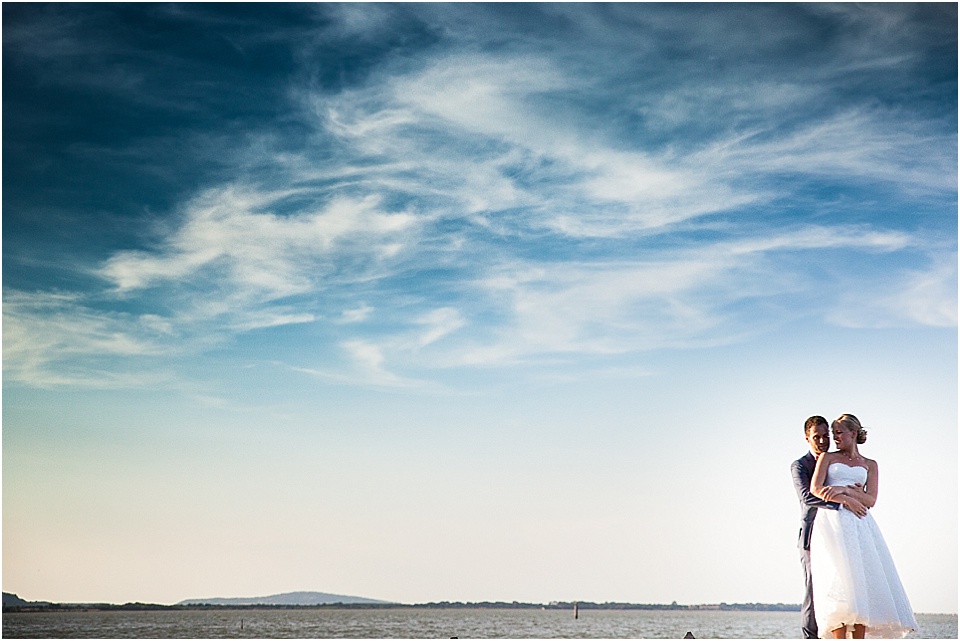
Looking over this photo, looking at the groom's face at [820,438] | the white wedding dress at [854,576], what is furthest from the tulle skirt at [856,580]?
the groom's face at [820,438]

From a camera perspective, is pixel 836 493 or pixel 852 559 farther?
pixel 836 493

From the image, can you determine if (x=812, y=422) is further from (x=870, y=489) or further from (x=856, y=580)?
(x=856, y=580)

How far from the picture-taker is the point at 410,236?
19016mm

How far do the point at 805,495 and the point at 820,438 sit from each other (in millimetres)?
360

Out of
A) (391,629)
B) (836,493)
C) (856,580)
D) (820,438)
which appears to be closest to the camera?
(856,580)

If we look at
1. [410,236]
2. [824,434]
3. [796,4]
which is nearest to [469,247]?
[410,236]

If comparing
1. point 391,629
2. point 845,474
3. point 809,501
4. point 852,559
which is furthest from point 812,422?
point 391,629

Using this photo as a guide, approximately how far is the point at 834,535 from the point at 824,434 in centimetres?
59

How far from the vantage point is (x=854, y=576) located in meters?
5.31

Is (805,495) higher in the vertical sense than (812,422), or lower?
lower

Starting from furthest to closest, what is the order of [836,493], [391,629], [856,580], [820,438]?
[391,629], [820,438], [836,493], [856,580]

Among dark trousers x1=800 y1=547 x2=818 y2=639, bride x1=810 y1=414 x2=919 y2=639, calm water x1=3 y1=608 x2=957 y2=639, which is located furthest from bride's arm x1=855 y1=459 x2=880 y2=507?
calm water x1=3 y1=608 x2=957 y2=639

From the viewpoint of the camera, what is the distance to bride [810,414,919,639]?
531 cm

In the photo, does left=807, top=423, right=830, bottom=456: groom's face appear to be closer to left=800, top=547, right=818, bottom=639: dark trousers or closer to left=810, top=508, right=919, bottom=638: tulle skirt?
left=810, top=508, right=919, bottom=638: tulle skirt
